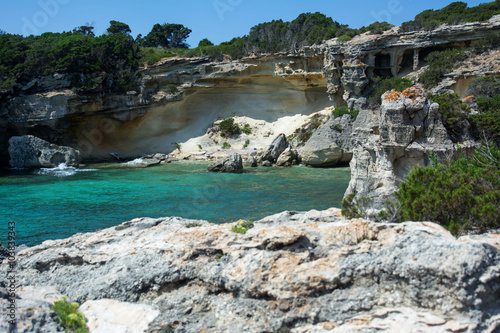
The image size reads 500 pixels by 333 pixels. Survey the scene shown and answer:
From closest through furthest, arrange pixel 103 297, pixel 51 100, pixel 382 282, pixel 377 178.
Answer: pixel 382 282
pixel 103 297
pixel 377 178
pixel 51 100

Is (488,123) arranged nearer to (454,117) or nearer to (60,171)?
(454,117)

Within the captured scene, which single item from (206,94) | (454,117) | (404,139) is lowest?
(404,139)

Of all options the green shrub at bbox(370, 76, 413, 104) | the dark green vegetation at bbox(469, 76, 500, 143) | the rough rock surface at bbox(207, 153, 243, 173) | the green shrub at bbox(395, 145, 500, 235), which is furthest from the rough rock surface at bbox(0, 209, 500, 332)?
the green shrub at bbox(370, 76, 413, 104)

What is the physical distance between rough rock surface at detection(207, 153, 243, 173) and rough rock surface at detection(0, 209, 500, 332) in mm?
21995

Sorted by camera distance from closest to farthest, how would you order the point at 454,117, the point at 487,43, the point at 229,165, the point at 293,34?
the point at 454,117, the point at 487,43, the point at 229,165, the point at 293,34

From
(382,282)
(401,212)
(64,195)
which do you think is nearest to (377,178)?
(401,212)

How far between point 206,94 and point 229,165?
53.2 ft

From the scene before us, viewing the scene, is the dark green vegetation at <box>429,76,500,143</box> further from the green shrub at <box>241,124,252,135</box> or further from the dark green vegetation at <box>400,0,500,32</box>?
the green shrub at <box>241,124,252,135</box>

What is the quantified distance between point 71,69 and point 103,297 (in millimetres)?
35574

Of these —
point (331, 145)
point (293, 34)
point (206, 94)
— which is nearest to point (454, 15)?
point (331, 145)

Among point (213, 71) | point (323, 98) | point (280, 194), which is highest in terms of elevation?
point (213, 71)

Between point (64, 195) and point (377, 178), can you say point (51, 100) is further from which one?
point (377, 178)

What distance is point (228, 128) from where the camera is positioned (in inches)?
1626

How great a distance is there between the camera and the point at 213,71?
4044cm
